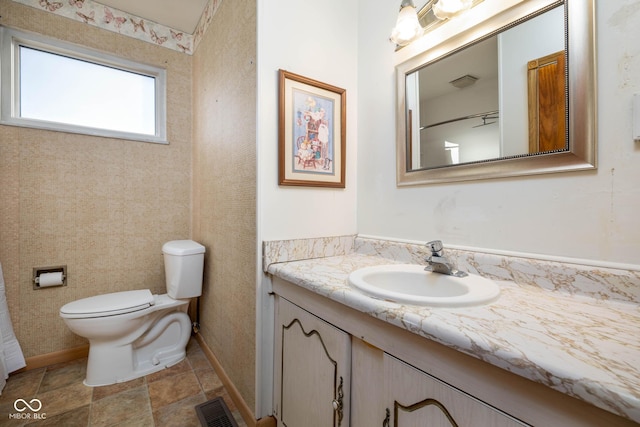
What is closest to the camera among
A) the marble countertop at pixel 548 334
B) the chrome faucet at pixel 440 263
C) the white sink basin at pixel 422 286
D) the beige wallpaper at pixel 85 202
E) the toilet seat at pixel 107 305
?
the marble countertop at pixel 548 334

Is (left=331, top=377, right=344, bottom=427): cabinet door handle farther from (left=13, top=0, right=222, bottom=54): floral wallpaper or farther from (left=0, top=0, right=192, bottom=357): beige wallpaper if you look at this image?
(left=13, top=0, right=222, bottom=54): floral wallpaper

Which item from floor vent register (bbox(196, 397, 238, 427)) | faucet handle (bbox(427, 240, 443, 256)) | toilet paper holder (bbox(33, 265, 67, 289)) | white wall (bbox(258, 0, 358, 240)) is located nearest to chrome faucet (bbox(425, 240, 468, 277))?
faucet handle (bbox(427, 240, 443, 256))

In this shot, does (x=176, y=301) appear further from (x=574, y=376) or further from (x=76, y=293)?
(x=574, y=376)

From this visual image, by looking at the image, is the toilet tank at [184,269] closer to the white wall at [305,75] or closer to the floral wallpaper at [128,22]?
the white wall at [305,75]

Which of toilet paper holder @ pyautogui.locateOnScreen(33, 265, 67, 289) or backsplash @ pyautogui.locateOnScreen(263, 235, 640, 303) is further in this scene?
toilet paper holder @ pyautogui.locateOnScreen(33, 265, 67, 289)

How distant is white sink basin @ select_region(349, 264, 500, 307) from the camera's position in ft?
2.19

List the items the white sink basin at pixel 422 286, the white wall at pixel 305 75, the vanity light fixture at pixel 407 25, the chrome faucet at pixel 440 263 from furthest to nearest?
the white wall at pixel 305 75 → the vanity light fixture at pixel 407 25 → the chrome faucet at pixel 440 263 → the white sink basin at pixel 422 286

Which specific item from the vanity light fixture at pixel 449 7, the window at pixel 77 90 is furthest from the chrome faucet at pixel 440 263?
the window at pixel 77 90

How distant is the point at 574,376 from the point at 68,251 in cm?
245

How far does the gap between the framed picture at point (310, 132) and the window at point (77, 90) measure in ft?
4.47

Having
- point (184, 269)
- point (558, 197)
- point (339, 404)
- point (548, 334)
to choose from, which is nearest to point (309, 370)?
point (339, 404)

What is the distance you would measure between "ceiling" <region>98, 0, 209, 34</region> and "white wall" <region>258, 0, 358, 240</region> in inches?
39.4

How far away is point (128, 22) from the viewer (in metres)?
1.96

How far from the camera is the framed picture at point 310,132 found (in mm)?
1242
